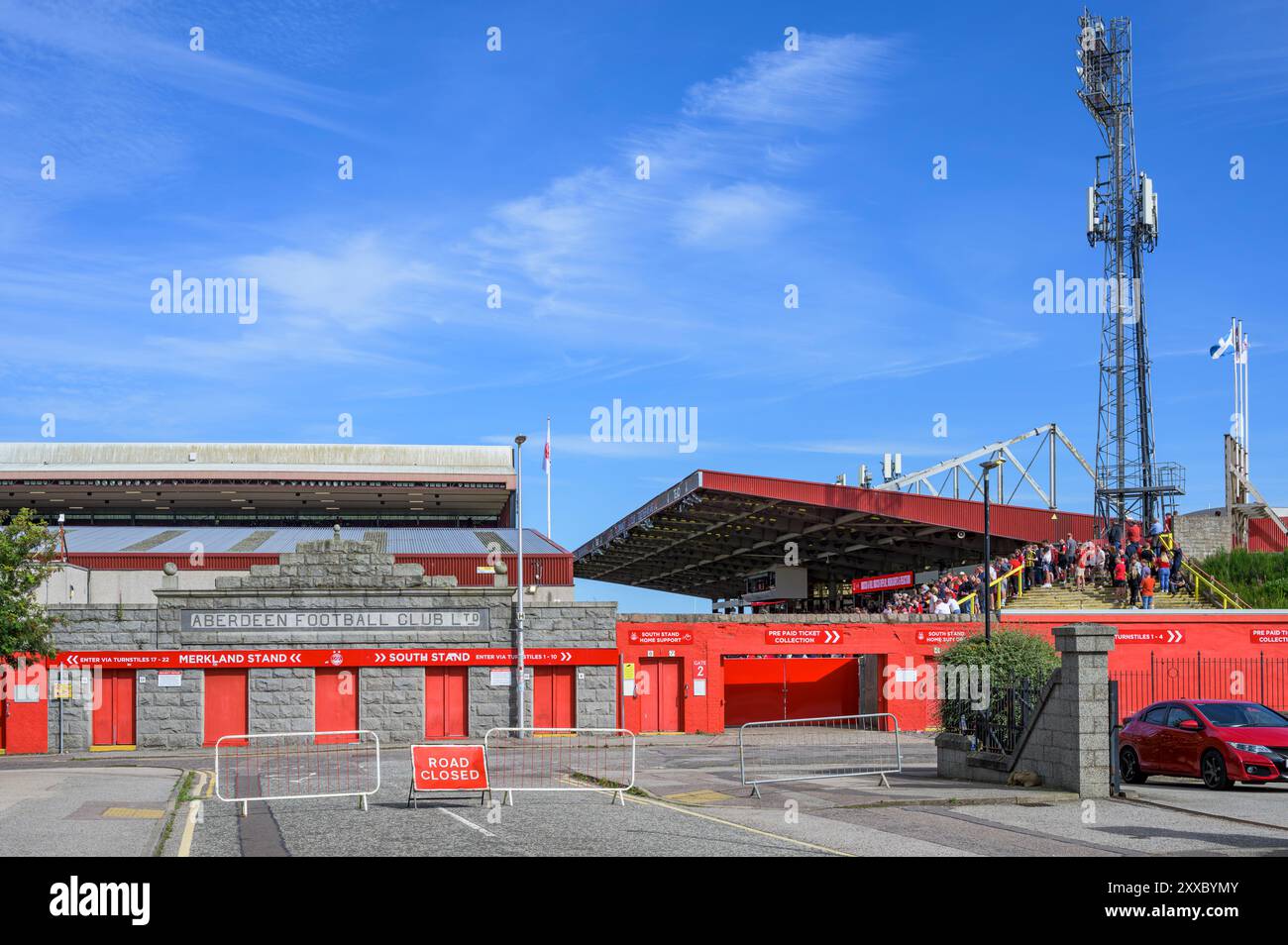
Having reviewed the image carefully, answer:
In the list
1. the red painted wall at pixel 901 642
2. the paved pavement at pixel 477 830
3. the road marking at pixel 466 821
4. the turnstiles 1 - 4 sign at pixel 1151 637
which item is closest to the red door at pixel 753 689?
the red painted wall at pixel 901 642

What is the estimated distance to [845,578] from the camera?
232ft

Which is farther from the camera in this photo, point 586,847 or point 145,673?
point 145,673

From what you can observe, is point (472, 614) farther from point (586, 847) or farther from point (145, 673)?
point (586, 847)

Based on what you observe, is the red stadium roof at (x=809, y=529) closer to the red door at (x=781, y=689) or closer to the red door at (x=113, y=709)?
the red door at (x=781, y=689)

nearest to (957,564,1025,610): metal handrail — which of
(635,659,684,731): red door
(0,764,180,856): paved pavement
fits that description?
(635,659,684,731): red door

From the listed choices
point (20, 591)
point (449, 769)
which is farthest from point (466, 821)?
point (20, 591)

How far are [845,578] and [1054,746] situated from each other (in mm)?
51480

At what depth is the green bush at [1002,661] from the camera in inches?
850

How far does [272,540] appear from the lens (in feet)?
157

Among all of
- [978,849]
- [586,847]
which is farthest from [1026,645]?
[586,847]

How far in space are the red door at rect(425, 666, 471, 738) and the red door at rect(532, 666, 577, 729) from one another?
1.91 meters

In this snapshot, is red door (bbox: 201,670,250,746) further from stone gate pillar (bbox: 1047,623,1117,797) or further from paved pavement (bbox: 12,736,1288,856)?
stone gate pillar (bbox: 1047,623,1117,797)

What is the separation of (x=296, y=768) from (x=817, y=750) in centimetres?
1147
